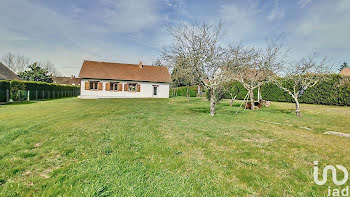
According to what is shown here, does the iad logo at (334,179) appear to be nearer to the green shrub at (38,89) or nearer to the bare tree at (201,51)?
the bare tree at (201,51)

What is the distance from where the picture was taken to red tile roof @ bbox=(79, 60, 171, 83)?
2694 cm

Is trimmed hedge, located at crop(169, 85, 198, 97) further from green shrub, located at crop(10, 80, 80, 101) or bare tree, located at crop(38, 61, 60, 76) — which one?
bare tree, located at crop(38, 61, 60, 76)

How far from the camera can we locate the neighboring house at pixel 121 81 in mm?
26484

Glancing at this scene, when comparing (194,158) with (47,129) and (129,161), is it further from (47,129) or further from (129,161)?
(47,129)

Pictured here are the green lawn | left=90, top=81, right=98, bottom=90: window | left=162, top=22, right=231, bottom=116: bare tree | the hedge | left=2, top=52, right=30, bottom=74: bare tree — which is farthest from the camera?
left=2, top=52, right=30, bottom=74: bare tree

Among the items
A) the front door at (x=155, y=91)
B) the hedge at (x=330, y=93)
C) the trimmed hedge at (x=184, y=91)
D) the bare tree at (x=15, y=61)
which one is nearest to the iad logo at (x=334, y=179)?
the hedge at (x=330, y=93)

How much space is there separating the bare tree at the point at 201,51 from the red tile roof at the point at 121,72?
15.5 metres

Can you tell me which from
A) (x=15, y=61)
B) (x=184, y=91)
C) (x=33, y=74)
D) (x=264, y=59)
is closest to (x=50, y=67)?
(x=15, y=61)

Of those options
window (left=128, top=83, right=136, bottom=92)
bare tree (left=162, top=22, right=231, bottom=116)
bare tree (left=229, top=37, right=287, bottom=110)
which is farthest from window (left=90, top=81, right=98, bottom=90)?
bare tree (left=229, top=37, right=287, bottom=110)

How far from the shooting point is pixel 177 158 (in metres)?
3.54

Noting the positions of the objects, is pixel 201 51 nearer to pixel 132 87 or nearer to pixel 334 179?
pixel 334 179

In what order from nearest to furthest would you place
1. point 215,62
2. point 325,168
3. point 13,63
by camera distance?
point 325,168 → point 215,62 → point 13,63

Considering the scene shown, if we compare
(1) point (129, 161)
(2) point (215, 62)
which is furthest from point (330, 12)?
(1) point (129, 161)

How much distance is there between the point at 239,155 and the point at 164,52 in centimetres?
Result: 885
